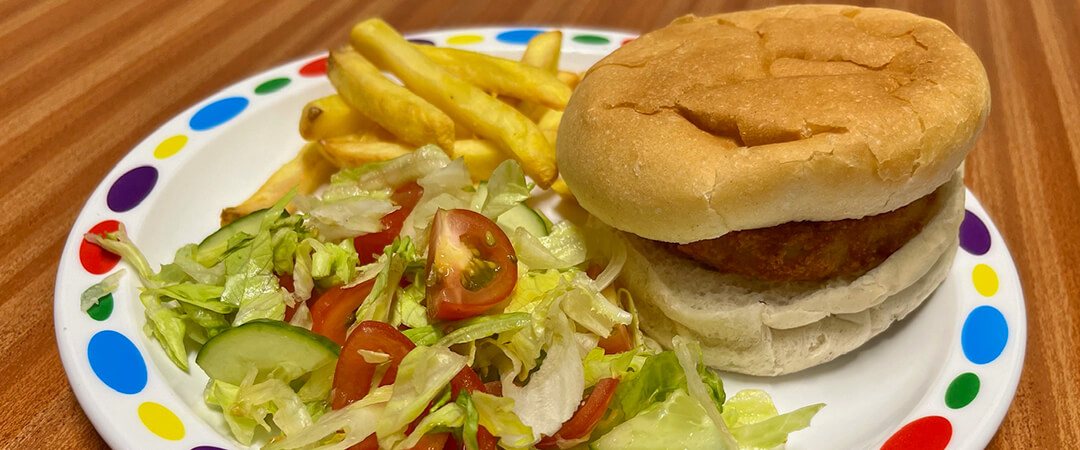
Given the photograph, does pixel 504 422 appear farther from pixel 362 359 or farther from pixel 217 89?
pixel 217 89

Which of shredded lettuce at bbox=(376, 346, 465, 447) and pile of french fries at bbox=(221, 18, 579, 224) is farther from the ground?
pile of french fries at bbox=(221, 18, 579, 224)

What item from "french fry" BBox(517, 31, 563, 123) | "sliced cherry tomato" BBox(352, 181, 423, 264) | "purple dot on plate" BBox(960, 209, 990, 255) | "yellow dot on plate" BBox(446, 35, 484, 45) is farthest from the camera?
"yellow dot on plate" BBox(446, 35, 484, 45)

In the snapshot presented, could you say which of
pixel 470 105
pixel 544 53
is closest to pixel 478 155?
pixel 470 105

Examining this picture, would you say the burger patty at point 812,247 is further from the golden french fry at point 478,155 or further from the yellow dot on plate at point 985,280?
the golden french fry at point 478,155

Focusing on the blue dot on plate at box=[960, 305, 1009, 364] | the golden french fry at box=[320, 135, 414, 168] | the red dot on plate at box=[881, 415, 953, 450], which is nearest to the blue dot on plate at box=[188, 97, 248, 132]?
the golden french fry at box=[320, 135, 414, 168]

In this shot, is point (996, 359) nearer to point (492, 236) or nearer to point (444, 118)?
point (492, 236)

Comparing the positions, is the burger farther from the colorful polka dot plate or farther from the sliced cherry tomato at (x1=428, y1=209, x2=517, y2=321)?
the sliced cherry tomato at (x1=428, y1=209, x2=517, y2=321)

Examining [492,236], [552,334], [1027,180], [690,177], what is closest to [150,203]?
[492,236]
